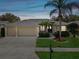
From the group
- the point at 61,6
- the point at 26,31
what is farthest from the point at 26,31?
the point at 61,6

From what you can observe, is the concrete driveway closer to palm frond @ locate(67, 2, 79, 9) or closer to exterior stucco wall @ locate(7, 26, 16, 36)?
palm frond @ locate(67, 2, 79, 9)

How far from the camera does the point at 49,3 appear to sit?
144 feet

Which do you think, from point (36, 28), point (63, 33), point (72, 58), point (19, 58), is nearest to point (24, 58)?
point (19, 58)

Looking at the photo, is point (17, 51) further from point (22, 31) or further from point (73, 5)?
point (22, 31)

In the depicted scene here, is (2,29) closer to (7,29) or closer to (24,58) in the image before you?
(7,29)

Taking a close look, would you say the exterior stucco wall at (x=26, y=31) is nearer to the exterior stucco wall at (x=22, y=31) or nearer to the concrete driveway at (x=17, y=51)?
the exterior stucco wall at (x=22, y=31)

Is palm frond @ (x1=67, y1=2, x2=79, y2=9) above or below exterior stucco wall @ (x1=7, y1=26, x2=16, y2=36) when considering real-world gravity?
above

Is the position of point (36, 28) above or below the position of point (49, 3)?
below

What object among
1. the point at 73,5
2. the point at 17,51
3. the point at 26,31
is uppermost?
the point at 73,5

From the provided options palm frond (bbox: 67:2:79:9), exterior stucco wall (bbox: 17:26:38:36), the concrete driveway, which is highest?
palm frond (bbox: 67:2:79:9)

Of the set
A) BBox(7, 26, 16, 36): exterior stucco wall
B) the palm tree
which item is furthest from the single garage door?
the palm tree

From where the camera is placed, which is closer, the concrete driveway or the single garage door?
the concrete driveway

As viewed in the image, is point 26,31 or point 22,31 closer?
point 22,31

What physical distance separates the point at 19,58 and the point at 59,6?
84.1 feet
